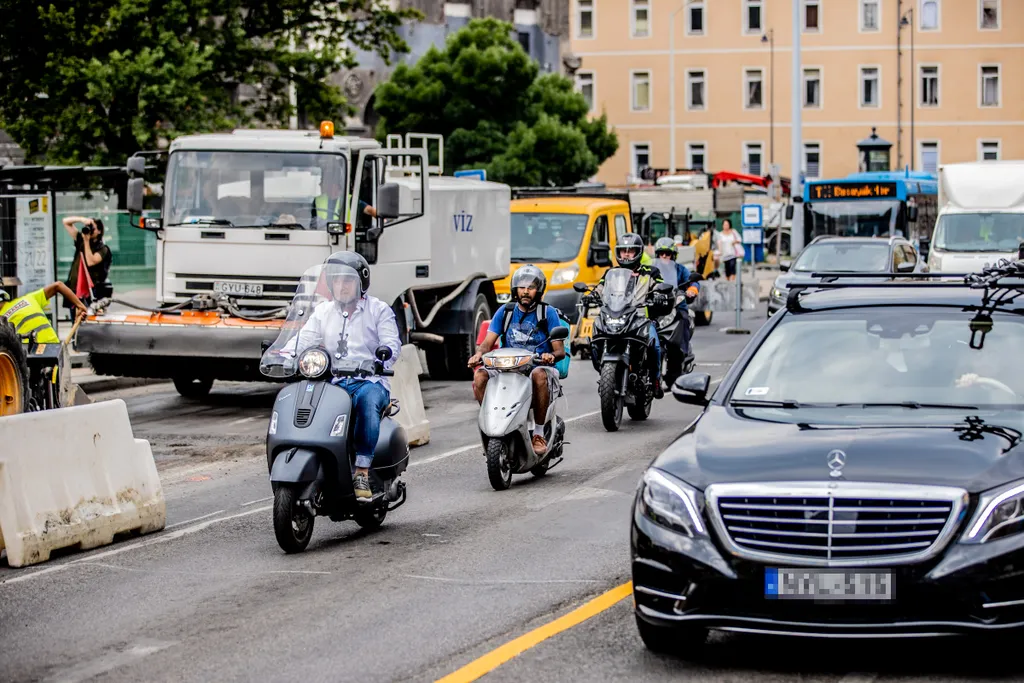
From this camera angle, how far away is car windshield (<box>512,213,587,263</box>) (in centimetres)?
2580

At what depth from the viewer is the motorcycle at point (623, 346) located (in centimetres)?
1523

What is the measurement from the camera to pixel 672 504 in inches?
256

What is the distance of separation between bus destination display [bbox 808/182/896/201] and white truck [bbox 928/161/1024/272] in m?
7.05

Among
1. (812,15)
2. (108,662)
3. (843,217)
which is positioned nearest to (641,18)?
(812,15)

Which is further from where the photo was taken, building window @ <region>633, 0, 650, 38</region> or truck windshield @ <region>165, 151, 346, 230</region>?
building window @ <region>633, 0, 650, 38</region>

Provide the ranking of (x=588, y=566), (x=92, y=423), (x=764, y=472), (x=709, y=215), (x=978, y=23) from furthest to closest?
1. (x=978, y=23)
2. (x=709, y=215)
3. (x=92, y=423)
4. (x=588, y=566)
5. (x=764, y=472)

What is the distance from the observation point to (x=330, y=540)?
10.0 meters

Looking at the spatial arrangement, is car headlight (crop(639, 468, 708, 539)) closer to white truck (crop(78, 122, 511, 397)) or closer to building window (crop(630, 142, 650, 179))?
white truck (crop(78, 122, 511, 397))

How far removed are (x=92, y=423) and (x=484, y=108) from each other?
155ft

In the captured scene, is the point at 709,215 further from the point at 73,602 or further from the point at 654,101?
the point at 73,602

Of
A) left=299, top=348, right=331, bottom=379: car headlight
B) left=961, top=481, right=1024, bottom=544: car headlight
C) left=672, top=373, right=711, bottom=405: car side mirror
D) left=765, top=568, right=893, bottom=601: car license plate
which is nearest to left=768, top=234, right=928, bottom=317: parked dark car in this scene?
left=299, top=348, right=331, bottom=379: car headlight

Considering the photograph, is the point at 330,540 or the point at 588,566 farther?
the point at 330,540

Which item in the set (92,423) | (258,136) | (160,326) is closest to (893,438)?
(92,423)

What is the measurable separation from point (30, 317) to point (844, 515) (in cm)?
941
